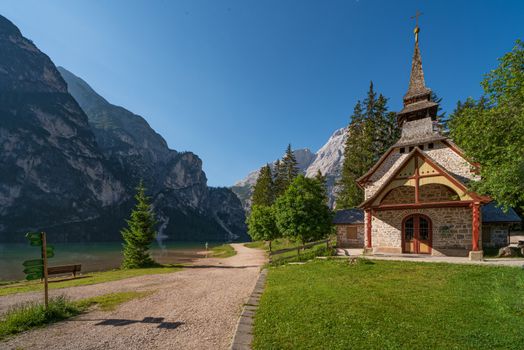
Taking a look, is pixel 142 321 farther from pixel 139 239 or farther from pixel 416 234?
pixel 416 234

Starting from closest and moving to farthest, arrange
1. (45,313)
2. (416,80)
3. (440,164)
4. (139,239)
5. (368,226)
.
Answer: (45,313), (368,226), (440,164), (139,239), (416,80)

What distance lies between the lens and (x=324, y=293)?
9.00 m

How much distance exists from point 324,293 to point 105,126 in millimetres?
227962

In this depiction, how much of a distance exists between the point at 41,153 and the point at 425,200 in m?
153

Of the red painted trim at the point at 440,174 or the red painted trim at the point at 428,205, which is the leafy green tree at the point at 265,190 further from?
the red painted trim at the point at 428,205

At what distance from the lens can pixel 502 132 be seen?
36.3 ft

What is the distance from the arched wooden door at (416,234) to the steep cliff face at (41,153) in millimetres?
137104

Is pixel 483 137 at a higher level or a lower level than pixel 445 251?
higher

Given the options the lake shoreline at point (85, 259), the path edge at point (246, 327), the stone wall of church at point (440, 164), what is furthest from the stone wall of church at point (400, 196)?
the lake shoreline at point (85, 259)

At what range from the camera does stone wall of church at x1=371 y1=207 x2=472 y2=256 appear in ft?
54.4

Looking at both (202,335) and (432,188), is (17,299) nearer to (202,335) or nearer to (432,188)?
(202,335)

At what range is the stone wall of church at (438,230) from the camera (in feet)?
54.4

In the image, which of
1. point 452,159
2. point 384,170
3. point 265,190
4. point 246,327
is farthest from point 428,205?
point 265,190

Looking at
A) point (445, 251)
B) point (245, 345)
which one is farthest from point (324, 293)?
point (445, 251)
